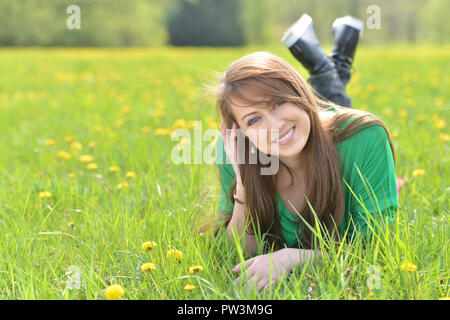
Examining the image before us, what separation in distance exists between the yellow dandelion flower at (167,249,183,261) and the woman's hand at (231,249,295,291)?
16cm

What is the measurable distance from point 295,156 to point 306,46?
0.77 meters

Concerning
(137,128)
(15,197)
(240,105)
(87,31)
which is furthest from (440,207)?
(87,31)

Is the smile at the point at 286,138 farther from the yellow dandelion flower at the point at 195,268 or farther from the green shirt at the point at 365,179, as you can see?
the yellow dandelion flower at the point at 195,268

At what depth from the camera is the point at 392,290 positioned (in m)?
1.22

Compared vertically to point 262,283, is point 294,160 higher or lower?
higher

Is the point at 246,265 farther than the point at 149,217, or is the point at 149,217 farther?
the point at 149,217

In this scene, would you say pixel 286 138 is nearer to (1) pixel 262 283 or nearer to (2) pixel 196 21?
(1) pixel 262 283

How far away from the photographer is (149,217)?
5.70 feet

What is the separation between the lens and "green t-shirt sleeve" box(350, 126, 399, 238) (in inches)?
60.4

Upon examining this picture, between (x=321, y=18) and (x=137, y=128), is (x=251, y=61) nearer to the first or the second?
(x=137, y=128)

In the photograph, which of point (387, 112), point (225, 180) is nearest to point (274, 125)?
point (225, 180)
